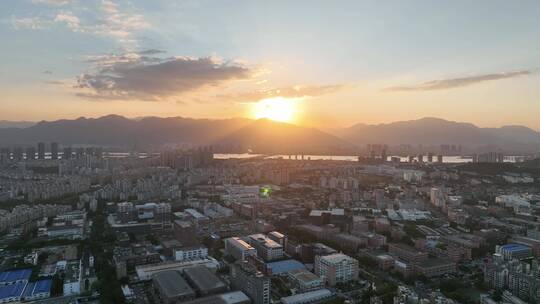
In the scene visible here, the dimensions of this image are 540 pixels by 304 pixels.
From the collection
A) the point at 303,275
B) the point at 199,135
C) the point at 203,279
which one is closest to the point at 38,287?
the point at 203,279

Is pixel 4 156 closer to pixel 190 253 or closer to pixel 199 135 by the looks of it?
pixel 190 253

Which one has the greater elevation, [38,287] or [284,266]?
[284,266]

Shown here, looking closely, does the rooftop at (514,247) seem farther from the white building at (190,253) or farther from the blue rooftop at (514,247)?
the white building at (190,253)

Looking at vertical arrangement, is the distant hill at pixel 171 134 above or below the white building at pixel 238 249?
above

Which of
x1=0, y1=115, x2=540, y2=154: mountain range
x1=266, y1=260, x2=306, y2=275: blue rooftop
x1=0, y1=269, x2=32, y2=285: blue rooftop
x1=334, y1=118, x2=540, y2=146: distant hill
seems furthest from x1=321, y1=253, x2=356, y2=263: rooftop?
x1=334, y1=118, x2=540, y2=146: distant hill

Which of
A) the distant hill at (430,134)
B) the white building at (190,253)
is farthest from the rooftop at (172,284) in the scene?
the distant hill at (430,134)

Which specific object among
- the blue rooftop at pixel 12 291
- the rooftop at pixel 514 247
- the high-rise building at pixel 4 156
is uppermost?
the high-rise building at pixel 4 156
